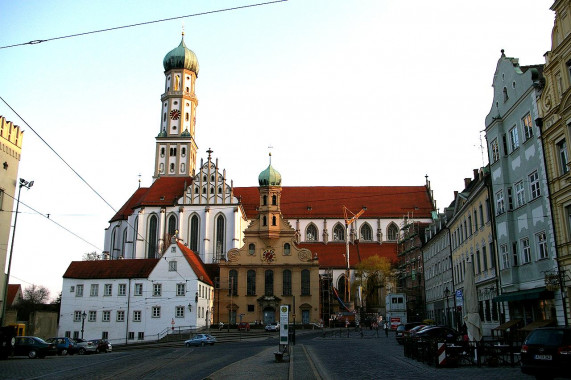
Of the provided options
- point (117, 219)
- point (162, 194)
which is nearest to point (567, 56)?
point (162, 194)

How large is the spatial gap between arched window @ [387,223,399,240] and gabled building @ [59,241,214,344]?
40.8 meters

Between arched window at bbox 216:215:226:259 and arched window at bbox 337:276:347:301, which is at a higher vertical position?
arched window at bbox 216:215:226:259

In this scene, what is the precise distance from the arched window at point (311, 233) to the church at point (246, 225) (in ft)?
0.56

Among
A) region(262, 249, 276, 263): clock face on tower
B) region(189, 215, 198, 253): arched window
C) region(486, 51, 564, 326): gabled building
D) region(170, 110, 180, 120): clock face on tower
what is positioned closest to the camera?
region(486, 51, 564, 326): gabled building

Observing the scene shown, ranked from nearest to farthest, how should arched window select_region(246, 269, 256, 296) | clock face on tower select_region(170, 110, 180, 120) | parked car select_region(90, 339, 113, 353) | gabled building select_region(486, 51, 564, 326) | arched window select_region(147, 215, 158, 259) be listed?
gabled building select_region(486, 51, 564, 326)
parked car select_region(90, 339, 113, 353)
arched window select_region(246, 269, 256, 296)
arched window select_region(147, 215, 158, 259)
clock face on tower select_region(170, 110, 180, 120)

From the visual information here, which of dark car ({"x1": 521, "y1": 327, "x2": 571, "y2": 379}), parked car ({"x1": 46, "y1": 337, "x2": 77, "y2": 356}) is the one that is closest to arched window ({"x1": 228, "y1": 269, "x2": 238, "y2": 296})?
parked car ({"x1": 46, "y1": 337, "x2": 77, "y2": 356})

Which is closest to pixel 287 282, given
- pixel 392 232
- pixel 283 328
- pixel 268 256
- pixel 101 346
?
pixel 268 256

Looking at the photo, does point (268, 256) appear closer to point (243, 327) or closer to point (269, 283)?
point (269, 283)

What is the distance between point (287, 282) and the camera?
7025 centimetres

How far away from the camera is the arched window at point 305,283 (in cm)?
6995

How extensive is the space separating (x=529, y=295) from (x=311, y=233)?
6755 centimetres

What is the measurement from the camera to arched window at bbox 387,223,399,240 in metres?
91.1

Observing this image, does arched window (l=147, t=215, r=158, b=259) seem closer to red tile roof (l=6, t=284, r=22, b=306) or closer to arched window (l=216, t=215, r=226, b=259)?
arched window (l=216, t=215, r=226, b=259)

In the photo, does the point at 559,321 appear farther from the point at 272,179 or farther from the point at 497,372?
the point at 272,179
